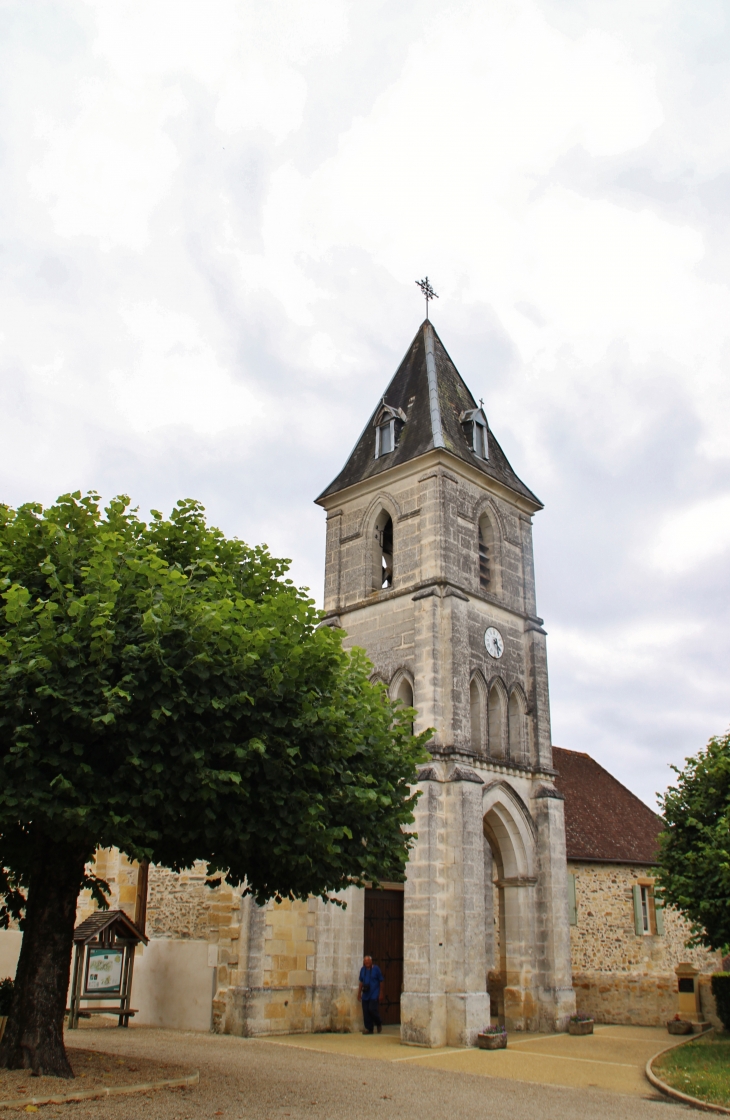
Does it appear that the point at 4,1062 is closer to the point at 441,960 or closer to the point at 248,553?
the point at 248,553

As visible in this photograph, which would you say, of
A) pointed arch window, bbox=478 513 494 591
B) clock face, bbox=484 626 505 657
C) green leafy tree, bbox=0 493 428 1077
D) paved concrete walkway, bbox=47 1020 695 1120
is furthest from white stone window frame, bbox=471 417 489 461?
paved concrete walkway, bbox=47 1020 695 1120

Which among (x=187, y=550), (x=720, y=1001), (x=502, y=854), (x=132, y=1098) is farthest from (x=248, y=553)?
(x=720, y=1001)

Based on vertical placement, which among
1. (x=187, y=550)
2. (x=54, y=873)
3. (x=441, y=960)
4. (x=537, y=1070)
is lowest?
(x=537, y=1070)

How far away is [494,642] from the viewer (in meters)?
20.0

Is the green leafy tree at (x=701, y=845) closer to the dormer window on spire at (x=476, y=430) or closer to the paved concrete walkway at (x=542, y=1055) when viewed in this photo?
the paved concrete walkway at (x=542, y=1055)

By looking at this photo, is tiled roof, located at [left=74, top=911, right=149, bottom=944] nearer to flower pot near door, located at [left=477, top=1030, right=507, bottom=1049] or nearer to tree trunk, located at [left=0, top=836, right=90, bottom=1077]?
tree trunk, located at [left=0, top=836, right=90, bottom=1077]

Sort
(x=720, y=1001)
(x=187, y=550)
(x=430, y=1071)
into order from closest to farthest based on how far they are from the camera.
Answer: (x=187, y=550) → (x=430, y=1071) → (x=720, y=1001)

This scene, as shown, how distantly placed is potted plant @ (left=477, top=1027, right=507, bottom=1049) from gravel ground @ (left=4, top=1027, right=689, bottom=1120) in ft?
8.13

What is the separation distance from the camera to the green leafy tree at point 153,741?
8.85 meters

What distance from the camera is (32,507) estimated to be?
11.2 m

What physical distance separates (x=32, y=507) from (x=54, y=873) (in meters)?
4.48

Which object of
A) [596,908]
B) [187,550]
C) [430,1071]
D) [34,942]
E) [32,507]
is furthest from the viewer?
[596,908]

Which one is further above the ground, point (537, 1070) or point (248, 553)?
point (248, 553)

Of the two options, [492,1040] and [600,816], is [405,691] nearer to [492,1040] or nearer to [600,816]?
[492,1040]
